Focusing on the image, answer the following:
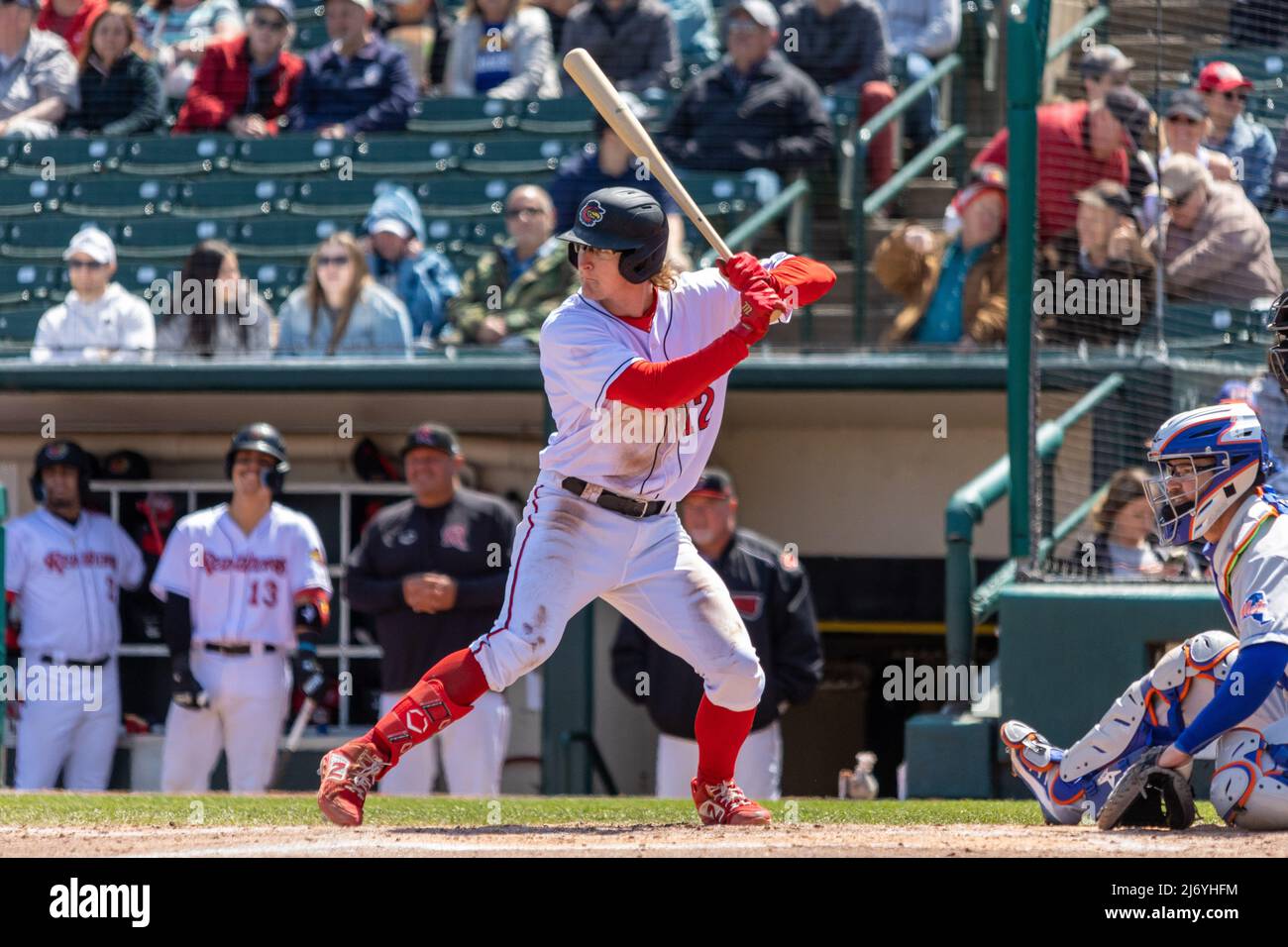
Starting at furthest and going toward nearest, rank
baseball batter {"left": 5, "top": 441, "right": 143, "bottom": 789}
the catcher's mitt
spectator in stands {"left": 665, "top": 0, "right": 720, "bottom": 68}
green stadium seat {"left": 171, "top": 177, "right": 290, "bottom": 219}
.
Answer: spectator in stands {"left": 665, "top": 0, "right": 720, "bottom": 68} → green stadium seat {"left": 171, "top": 177, "right": 290, "bottom": 219} → baseball batter {"left": 5, "top": 441, "right": 143, "bottom": 789} → the catcher's mitt

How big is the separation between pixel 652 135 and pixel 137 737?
3563mm

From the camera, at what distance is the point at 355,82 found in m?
10.2

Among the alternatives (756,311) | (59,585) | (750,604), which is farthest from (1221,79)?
(59,585)

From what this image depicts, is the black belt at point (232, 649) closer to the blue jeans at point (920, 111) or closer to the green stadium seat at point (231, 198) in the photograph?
the green stadium seat at point (231, 198)

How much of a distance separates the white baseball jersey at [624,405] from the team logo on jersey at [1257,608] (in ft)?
4.07

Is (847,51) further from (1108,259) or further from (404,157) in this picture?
(1108,259)

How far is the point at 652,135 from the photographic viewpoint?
9328 millimetres

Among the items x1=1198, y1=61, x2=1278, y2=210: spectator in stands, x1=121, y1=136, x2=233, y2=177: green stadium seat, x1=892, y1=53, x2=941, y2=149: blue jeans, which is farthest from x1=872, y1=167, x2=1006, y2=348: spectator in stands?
x1=121, y1=136, x2=233, y2=177: green stadium seat

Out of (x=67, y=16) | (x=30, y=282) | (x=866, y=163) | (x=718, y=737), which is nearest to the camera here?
(x=718, y=737)

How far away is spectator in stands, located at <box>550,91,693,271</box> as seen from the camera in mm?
8555

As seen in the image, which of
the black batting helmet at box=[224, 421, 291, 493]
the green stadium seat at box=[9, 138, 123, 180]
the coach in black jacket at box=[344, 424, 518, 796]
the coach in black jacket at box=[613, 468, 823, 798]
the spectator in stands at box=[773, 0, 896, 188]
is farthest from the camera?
the green stadium seat at box=[9, 138, 123, 180]

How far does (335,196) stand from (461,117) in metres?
0.84

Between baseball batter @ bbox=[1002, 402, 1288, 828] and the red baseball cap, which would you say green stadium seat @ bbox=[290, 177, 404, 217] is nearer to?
the red baseball cap

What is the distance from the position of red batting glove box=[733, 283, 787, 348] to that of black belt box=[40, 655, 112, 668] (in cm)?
481
